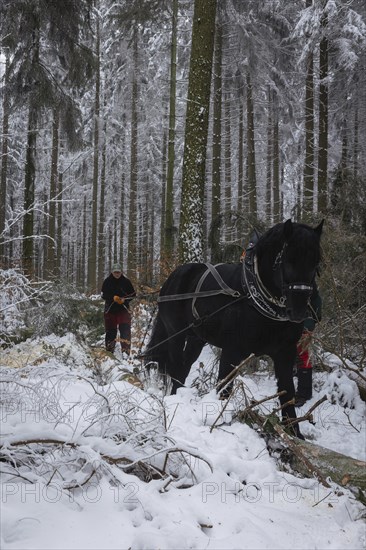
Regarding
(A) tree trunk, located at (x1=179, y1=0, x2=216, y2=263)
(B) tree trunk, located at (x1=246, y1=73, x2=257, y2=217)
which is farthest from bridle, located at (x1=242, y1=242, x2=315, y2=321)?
(B) tree trunk, located at (x1=246, y1=73, x2=257, y2=217)

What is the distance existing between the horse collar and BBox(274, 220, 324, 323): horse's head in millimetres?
150

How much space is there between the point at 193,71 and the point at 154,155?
2199 cm

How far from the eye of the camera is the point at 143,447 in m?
2.05

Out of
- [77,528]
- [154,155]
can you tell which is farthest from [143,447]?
[154,155]

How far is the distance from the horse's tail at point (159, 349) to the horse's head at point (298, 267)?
220cm

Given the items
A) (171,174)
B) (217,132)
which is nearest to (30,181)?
(171,174)

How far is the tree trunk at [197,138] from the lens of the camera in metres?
7.50

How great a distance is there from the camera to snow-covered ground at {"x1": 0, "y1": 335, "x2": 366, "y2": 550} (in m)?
1.55

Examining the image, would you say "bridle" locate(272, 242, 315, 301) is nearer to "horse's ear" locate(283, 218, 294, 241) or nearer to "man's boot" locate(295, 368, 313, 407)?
"horse's ear" locate(283, 218, 294, 241)

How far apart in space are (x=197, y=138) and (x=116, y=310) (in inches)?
145

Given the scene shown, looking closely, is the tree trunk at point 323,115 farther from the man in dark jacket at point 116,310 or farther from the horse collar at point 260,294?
the horse collar at point 260,294

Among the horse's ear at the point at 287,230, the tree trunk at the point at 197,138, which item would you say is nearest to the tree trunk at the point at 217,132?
the tree trunk at the point at 197,138

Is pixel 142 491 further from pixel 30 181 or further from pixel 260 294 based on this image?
pixel 30 181

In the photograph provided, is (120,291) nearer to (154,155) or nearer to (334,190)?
(334,190)
